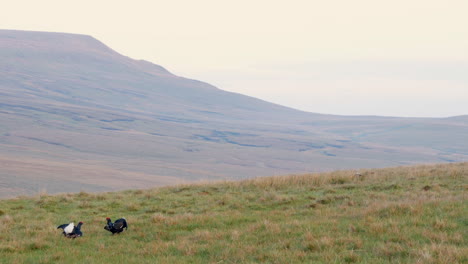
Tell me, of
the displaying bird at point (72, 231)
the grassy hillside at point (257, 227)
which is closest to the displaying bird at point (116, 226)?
the grassy hillside at point (257, 227)

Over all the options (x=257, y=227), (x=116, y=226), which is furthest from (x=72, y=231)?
(x=257, y=227)

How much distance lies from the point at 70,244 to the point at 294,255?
4425 mm

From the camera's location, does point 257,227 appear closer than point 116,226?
Yes

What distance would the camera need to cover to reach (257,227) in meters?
10.2

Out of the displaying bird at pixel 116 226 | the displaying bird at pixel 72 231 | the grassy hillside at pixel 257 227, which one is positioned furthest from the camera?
the displaying bird at pixel 116 226

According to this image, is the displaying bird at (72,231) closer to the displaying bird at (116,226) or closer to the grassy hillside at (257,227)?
the grassy hillside at (257,227)

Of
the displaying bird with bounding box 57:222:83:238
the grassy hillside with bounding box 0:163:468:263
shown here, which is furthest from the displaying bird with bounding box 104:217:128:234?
the displaying bird with bounding box 57:222:83:238

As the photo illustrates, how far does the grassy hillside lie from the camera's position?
26.9 feet

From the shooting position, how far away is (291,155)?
16575 centimetres

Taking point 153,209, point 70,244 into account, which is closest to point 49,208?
point 153,209

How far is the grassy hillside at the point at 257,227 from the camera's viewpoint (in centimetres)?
820

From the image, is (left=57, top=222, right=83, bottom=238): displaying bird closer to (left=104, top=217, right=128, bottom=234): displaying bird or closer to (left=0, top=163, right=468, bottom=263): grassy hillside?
(left=0, top=163, right=468, bottom=263): grassy hillside

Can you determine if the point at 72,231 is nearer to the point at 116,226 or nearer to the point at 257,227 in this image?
the point at 116,226

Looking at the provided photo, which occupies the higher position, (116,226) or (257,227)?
(257,227)
